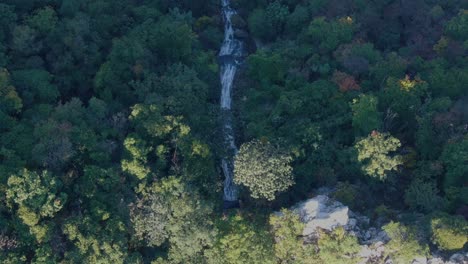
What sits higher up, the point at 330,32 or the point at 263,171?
the point at 330,32

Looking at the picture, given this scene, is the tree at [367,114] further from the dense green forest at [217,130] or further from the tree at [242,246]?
the tree at [242,246]

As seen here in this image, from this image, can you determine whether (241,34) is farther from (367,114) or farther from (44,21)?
(44,21)

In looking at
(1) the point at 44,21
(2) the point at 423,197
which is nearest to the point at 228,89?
(1) the point at 44,21

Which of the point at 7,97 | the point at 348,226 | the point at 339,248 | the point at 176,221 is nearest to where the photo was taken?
the point at 339,248

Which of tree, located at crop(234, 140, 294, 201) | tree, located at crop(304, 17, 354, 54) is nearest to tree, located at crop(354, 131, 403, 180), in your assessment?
tree, located at crop(234, 140, 294, 201)

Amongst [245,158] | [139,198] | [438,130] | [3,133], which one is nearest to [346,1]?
[438,130]

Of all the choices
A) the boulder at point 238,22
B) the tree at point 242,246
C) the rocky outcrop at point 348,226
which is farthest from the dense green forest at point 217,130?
the boulder at point 238,22

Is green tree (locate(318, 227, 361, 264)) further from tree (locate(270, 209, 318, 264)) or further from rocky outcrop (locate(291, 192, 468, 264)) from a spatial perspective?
tree (locate(270, 209, 318, 264))
